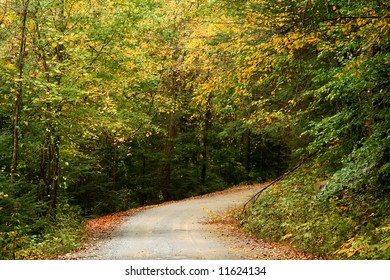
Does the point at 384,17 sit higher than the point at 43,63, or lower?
lower

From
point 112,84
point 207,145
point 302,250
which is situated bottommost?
point 302,250

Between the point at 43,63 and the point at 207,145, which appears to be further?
the point at 207,145

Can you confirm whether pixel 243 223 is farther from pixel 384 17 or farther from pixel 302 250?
pixel 384 17

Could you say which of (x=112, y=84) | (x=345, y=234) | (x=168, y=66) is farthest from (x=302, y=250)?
(x=168, y=66)

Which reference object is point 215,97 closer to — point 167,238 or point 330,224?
point 167,238

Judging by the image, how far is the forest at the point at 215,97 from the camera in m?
9.52

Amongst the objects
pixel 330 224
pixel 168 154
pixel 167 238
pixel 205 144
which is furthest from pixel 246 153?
pixel 330 224

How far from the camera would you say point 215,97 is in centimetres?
1697

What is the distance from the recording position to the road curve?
36.5ft

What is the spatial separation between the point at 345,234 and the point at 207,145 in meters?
22.2

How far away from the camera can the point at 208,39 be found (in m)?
15.7

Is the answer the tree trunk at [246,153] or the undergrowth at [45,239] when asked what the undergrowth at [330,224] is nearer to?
the undergrowth at [45,239]

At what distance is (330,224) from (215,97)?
7.20m

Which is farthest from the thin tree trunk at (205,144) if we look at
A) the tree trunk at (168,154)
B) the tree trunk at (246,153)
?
the tree trunk at (246,153)
